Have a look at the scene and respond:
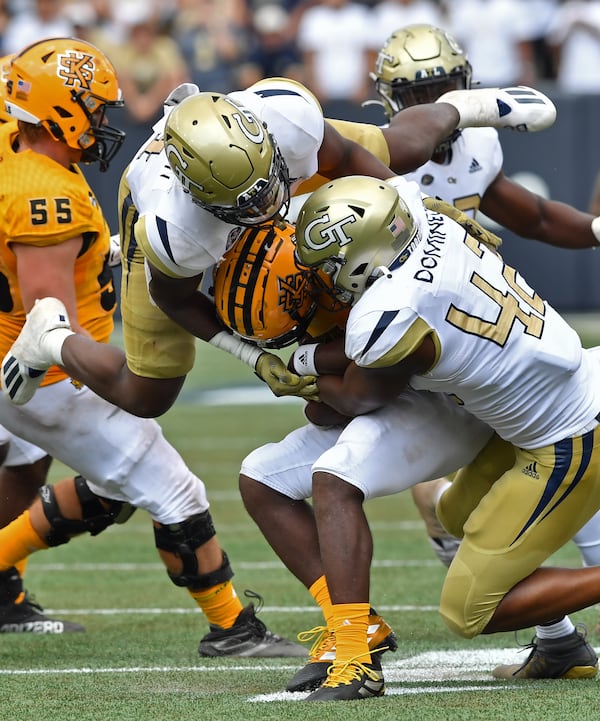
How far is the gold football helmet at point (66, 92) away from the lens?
4695 millimetres

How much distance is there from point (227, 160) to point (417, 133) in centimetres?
111

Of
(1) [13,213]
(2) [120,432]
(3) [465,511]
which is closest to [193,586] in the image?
(2) [120,432]

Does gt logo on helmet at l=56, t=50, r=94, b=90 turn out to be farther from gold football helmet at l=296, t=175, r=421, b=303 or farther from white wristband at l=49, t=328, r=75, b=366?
gold football helmet at l=296, t=175, r=421, b=303

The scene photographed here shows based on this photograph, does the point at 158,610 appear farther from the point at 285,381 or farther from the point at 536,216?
the point at 536,216

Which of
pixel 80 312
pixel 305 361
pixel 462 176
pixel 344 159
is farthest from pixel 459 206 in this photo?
pixel 305 361

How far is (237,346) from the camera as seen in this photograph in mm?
4094

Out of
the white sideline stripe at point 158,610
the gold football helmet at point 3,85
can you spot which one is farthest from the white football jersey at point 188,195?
the white sideline stripe at point 158,610

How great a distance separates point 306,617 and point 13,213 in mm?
1824

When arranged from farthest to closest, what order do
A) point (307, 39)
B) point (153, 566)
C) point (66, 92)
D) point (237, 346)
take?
1. point (307, 39)
2. point (153, 566)
3. point (66, 92)
4. point (237, 346)

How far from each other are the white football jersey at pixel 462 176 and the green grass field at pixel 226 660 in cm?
154

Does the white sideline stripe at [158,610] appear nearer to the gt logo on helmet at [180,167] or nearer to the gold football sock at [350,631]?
the gold football sock at [350,631]

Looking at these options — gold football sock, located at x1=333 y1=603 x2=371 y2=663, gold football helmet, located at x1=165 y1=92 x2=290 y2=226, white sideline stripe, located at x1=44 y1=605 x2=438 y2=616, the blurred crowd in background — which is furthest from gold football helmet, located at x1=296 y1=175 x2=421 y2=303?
the blurred crowd in background

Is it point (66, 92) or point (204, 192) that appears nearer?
point (204, 192)

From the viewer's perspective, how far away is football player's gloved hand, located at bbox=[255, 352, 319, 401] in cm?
391
